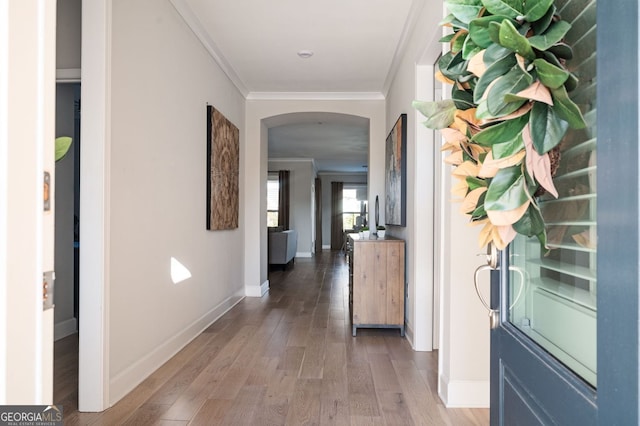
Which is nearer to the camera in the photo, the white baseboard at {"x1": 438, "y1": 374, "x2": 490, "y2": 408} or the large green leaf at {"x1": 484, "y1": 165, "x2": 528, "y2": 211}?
the large green leaf at {"x1": 484, "y1": 165, "x2": 528, "y2": 211}

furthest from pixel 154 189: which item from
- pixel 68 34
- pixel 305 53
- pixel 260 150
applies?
pixel 260 150

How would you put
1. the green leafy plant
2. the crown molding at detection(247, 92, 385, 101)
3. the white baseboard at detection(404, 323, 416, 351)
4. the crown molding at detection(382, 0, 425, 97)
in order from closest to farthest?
the green leafy plant, the crown molding at detection(382, 0, 425, 97), the white baseboard at detection(404, 323, 416, 351), the crown molding at detection(247, 92, 385, 101)

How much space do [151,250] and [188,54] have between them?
172cm

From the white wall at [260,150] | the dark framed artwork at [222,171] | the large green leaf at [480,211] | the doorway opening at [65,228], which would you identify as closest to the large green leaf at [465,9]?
the large green leaf at [480,211]

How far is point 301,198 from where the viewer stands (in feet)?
40.1

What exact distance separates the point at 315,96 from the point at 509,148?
17.0 ft

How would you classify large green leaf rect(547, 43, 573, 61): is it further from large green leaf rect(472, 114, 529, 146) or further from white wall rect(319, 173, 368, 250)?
white wall rect(319, 173, 368, 250)

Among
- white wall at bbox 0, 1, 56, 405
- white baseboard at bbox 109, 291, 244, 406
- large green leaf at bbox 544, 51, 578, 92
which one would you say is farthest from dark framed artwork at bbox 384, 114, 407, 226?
white wall at bbox 0, 1, 56, 405

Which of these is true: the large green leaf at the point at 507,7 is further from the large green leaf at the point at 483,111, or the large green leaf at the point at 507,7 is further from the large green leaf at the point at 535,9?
the large green leaf at the point at 483,111

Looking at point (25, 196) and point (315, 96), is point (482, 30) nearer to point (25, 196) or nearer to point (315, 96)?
point (25, 196)

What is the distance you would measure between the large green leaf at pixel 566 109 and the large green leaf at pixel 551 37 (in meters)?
0.07

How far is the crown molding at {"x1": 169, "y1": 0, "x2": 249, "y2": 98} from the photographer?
3428mm

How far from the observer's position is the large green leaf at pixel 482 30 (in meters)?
0.74

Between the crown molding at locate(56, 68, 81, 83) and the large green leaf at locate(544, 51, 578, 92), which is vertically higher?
the crown molding at locate(56, 68, 81, 83)
